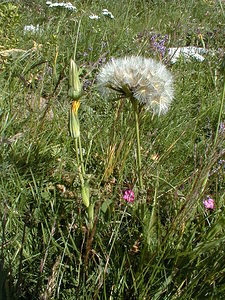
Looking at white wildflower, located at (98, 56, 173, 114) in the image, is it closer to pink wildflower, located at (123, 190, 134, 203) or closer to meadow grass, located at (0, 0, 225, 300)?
meadow grass, located at (0, 0, 225, 300)

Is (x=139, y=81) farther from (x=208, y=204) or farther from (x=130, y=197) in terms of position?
(x=208, y=204)

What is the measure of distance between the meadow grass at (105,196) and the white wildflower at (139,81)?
84 mm

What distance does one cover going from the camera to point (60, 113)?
2.17 m

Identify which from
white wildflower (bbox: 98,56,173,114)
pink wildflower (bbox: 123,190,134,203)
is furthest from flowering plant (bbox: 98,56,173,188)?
pink wildflower (bbox: 123,190,134,203)

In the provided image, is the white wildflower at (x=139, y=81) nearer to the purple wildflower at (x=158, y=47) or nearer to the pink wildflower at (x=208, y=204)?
the pink wildflower at (x=208, y=204)

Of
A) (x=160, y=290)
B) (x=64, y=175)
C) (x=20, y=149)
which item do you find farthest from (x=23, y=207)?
(x=160, y=290)

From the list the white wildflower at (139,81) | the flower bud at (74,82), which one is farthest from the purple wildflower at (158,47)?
the flower bud at (74,82)

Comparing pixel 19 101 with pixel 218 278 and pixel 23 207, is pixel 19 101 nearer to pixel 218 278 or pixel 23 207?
pixel 23 207

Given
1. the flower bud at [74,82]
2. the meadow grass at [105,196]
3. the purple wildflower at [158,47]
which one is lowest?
the meadow grass at [105,196]

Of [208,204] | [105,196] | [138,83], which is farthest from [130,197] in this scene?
[138,83]

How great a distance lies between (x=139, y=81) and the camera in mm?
1260

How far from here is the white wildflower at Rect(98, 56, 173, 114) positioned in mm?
1254

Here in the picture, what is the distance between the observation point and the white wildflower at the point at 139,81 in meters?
1.25

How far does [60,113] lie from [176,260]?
4.00ft
